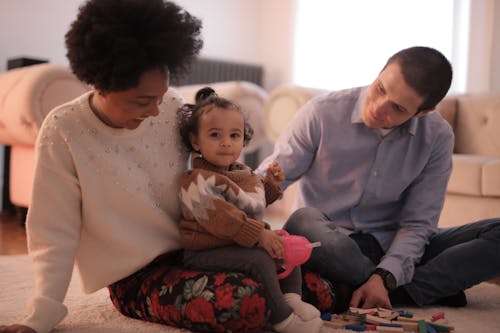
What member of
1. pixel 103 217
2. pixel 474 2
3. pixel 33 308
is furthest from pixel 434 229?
pixel 474 2

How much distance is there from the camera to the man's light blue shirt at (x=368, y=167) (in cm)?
164

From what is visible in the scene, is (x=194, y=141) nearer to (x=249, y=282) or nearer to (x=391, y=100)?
(x=249, y=282)

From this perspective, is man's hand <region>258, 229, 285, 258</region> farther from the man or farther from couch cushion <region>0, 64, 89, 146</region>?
couch cushion <region>0, 64, 89, 146</region>

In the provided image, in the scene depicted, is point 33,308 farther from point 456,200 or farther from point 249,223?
point 456,200

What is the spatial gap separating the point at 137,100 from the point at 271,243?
0.38m

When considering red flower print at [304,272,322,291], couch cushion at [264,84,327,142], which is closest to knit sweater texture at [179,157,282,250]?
red flower print at [304,272,322,291]

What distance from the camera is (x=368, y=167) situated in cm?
166

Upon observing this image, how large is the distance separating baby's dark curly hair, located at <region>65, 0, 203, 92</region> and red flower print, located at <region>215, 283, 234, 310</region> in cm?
41

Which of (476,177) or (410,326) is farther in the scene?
(476,177)

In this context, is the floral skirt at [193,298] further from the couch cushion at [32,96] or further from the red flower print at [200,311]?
the couch cushion at [32,96]

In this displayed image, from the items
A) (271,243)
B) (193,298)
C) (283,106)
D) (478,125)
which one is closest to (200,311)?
(193,298)

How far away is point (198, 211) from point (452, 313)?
70 centimetres

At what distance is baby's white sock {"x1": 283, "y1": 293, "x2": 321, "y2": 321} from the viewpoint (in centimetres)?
120

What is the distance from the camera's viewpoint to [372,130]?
5.44ft
